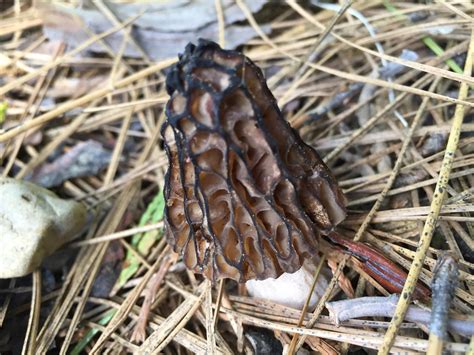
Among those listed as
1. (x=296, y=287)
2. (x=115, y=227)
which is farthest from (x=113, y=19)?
(x=296, y=287)

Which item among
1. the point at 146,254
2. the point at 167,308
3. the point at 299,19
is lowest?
the point at 167,308

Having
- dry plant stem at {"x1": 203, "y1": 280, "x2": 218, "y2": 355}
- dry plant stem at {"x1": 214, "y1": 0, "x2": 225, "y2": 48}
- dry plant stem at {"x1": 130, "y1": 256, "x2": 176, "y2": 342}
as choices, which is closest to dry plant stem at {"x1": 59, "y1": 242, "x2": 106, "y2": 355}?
dry plant stem at {"x1": 130, "y1": 256, "x2": 176, "y2": 342}

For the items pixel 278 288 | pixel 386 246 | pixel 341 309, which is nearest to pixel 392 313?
pixel 341 309

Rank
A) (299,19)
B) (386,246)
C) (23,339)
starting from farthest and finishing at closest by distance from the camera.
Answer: (299,19) → (23,339) → (386,246)

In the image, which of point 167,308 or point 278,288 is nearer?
point 278,288

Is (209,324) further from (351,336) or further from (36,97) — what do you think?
(36,97)

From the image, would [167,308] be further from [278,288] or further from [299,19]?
[299,19]

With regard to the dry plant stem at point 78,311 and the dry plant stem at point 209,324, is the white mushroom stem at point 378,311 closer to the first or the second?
the dry plant stem at point 209,324
